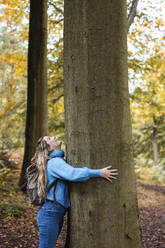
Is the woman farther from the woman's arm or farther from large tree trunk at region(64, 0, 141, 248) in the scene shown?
large tree trunk at region(64, 0, 141, 248)

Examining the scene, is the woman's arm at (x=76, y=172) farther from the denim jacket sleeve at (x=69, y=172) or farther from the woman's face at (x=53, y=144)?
the woman's face at (x=53, y=144)

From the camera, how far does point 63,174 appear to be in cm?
272

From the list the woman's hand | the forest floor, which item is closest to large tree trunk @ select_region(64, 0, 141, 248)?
the woman's hand

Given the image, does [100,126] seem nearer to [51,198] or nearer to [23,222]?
[51,198]

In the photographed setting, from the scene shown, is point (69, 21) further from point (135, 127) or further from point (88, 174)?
point (135, 127)

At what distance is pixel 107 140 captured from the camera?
2.62m

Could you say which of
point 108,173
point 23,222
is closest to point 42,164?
point 108,173

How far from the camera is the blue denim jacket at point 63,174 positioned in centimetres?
257

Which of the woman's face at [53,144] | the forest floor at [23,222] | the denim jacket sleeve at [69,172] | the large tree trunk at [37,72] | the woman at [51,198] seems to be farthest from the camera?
the large tree trunk at [37,72]

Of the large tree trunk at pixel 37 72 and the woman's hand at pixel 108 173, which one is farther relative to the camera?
the large tree trunk at pixel 37 72

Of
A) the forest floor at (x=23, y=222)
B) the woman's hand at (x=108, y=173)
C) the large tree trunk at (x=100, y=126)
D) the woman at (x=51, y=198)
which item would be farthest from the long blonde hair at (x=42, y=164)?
the forest floor at (x=23, y=222)

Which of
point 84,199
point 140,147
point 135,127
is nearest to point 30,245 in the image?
point 84,199

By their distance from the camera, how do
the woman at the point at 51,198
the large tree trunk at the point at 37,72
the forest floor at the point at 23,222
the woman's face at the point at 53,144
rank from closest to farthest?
the woman at the point at 51,198, the woman's face at the point at 53,144, the forest floor at the point at 23,222, the large tree trunk at the point at 37,72

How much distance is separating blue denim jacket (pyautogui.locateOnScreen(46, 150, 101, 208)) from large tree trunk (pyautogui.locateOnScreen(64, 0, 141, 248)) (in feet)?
0.35
